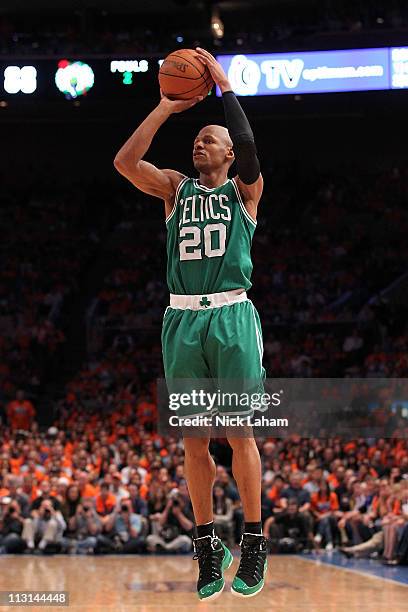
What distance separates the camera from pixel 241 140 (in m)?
5.25

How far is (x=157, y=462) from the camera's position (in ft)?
45.1

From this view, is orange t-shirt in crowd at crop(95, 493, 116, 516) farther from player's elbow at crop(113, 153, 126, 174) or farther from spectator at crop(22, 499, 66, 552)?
player's elbow at crop(113, 153, 126, 174)

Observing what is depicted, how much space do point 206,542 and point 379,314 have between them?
14.5m

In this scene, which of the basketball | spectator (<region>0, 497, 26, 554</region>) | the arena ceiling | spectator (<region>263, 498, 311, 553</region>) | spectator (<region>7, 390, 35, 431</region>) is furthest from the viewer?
the arena ceiling

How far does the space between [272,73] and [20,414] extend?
6930mm

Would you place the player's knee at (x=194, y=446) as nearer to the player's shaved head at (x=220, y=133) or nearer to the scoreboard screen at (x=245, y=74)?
the player's shaved head at (x=220, y=133)

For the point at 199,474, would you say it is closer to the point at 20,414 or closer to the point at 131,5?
the point at 20,414

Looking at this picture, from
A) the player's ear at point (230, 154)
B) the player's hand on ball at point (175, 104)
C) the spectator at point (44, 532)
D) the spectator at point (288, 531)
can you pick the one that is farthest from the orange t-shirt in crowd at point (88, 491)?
the player's hand on ball at point (175, 104)

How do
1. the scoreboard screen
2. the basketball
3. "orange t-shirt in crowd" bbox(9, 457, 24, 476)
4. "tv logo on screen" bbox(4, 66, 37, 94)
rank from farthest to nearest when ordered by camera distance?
"tv logo on screen" bbox(4, 66, 37, 94), the scoreboard screen, "orange t-shirt in crowd" bbox(9, 457, 24, 476), the basketball

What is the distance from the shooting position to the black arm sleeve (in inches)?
207

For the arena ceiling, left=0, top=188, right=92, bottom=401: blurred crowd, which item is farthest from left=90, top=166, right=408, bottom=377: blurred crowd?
the arena ceiling

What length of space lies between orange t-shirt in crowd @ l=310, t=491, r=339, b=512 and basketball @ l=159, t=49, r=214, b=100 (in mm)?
8605

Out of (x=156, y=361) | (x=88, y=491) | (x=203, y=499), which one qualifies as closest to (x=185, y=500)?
(x=88, y=491)

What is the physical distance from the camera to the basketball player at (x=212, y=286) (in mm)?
5305
